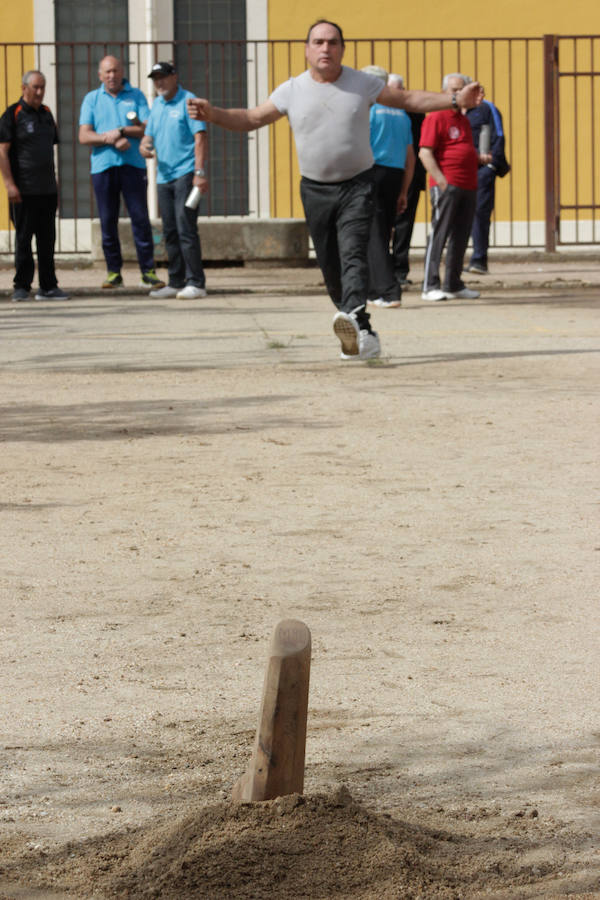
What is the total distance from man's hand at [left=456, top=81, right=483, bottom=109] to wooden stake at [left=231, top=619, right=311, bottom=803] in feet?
24.6

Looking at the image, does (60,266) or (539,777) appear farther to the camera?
(60,266)

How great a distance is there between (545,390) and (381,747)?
5.03m

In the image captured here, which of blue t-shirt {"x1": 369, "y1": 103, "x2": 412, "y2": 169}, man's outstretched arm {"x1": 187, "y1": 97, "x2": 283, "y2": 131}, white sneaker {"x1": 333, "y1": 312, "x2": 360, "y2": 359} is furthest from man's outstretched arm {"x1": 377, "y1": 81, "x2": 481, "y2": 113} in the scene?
blue t-shirt {"x1": 369, "y1": 103, "x2": 412, "y2": 169}

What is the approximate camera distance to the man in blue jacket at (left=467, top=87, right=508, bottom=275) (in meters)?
15.9

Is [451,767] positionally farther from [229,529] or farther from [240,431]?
[240,431]

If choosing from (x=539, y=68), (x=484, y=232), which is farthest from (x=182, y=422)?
(x=539, y=68)

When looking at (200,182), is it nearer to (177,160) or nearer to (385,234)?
(177,160)

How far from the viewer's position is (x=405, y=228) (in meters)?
A: 14.0

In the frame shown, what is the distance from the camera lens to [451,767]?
2820mm

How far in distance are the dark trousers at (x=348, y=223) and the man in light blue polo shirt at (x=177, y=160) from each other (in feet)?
13.3

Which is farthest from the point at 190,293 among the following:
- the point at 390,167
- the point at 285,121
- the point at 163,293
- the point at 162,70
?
the point at 285,121

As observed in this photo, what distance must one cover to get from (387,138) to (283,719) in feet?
34.7

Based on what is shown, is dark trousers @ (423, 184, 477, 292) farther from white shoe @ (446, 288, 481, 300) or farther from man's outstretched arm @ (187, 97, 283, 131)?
man's outstretched arm @ (187, 97, 283, 131)

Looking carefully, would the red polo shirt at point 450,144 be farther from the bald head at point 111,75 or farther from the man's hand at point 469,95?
the bald head at point 111,75
